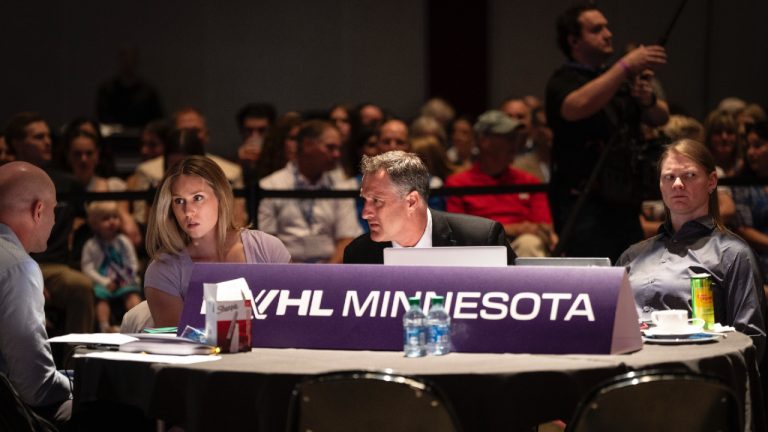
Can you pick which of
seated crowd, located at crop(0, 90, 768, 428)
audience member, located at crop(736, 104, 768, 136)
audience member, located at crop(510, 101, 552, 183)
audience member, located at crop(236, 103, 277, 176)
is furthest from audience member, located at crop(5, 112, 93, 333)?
audience member, located at crop(736, 104, 768, 136)

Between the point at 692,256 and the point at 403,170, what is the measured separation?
108 centimetres

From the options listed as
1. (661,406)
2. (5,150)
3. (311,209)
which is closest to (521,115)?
(311,209)

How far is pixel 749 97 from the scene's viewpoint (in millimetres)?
10914

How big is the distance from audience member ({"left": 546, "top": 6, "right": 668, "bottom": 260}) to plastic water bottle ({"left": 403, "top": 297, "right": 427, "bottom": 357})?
94.5 inches

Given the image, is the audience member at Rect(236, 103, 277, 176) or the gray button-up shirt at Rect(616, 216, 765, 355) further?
the audience member at Rect(236, 103, 277, 176)

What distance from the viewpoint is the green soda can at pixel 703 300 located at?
3900mm

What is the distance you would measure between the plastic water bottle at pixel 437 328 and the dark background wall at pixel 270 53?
8.16 m

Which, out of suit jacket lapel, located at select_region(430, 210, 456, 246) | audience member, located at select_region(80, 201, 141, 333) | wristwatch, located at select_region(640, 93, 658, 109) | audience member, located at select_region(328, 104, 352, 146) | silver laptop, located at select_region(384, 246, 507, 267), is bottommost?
audience member, located at select_region(80, 201, 141, 333)

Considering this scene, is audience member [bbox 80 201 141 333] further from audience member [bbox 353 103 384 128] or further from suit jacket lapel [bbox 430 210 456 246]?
suit jacket lapel [bbox 430 210 456 246]

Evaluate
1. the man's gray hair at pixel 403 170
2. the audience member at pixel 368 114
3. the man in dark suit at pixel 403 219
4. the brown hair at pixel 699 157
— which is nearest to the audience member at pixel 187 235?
the man in dark suit at pixel 403 219

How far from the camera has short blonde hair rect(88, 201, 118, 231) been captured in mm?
7090

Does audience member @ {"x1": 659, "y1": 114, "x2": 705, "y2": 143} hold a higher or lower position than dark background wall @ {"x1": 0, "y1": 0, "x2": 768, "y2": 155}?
lower

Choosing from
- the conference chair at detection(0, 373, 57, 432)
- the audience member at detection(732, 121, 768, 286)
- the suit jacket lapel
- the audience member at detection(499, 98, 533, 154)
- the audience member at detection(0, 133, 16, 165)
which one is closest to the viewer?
the conference chair at detection(0, 373, 57, 432)

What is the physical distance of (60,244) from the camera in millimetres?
6836
